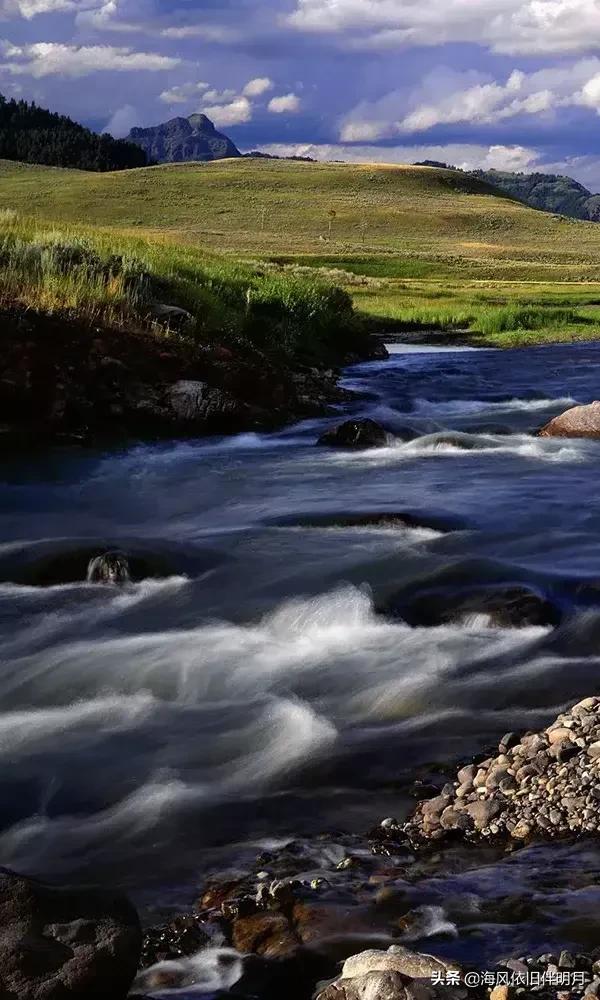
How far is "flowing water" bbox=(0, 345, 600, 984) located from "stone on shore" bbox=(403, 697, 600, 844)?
31 cm

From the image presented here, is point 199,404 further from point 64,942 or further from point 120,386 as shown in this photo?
point 64,942

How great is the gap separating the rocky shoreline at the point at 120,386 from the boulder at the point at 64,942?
1306 cm

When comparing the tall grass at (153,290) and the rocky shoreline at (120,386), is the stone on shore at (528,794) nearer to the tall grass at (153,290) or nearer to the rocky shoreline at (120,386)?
the rocky shoreline at (120,386)

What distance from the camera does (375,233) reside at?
138m

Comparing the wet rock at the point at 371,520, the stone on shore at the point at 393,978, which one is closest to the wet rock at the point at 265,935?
the stone on shore at the point at 393,978

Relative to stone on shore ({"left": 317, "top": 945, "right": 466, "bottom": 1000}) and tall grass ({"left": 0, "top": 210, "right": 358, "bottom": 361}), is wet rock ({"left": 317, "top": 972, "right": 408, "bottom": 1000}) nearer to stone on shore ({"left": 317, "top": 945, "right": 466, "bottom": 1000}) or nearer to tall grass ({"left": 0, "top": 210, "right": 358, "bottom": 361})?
stone on shore ({"left": 317, "top": 945, "right": 466, "bottom": 1000})

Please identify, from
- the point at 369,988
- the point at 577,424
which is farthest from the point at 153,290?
the point at 369,988

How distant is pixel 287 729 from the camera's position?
849 cm

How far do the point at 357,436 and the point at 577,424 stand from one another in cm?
459

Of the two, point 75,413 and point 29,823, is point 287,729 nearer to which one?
point 29,823

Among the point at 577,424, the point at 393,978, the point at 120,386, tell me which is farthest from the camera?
the point at 577,424

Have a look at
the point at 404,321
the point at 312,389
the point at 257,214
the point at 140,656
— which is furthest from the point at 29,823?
the point at 257,214

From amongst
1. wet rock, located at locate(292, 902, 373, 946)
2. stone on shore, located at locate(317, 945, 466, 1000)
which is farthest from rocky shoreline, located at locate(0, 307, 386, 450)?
stone on shore, located at locate(317, 945, 466, 1000)

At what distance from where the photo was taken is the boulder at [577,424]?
20.4m
